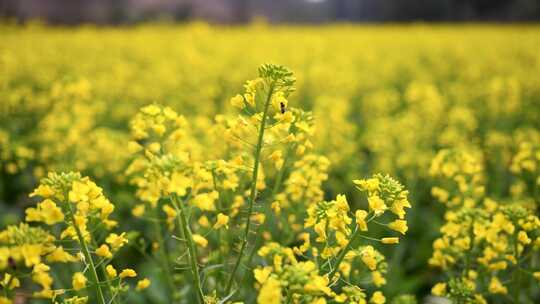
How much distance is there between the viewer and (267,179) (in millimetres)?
3961

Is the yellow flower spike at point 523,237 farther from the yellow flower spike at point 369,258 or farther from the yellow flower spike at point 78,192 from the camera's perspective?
the yellow flower spike at point 78,192

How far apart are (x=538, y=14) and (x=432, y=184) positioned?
84.3ft

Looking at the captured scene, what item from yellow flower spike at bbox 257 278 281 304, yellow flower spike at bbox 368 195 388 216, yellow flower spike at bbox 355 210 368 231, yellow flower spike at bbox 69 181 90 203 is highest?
yellow flower spike at bbox 69 181 90 203

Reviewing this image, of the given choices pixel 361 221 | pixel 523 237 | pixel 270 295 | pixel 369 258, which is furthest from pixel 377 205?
pixel 523 237

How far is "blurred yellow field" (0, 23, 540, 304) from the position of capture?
1587 millimetres

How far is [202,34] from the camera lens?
49.7 feet

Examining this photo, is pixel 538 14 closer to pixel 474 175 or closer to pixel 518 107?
pixel 518 107

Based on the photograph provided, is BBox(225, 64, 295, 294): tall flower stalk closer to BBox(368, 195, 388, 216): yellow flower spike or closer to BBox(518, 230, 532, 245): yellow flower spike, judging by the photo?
BBox(368, 195, 388, 216): yellow flower spike

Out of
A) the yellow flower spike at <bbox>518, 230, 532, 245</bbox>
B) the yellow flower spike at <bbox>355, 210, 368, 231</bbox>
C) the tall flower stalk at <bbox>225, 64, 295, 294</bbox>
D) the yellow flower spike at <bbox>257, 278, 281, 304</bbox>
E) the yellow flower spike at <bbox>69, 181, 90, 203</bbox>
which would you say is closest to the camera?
the yellow flower spike at <bbox>257, 278, 281, 304</bbox>

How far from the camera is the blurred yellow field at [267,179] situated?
159 cm

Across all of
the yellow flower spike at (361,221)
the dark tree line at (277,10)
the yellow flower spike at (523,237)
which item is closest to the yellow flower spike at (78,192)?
the yellow flower spike at (361,221)

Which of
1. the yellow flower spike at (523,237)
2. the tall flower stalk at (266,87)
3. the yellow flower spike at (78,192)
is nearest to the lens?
the yellow flower spike at (78,192)

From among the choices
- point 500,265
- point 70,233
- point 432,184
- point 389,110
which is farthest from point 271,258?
point 389,110

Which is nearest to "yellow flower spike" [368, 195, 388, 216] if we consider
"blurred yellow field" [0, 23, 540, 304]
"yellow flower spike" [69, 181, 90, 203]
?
"blurred yellow field" [0, 23, 540, 304]
